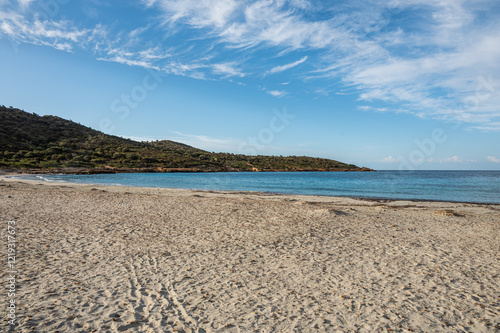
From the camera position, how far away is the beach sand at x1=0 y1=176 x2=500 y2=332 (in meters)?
5.46

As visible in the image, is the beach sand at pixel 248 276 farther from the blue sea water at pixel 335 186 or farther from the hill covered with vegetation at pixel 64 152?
the hill covered with vegetation at pixel 64 152

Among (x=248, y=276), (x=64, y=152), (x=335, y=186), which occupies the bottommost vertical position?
(x=248, y=276)

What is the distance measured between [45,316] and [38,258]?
3.74m

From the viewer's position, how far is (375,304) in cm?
625

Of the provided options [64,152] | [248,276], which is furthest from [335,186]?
[64,152]

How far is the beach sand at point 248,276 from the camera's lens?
5.46 metres

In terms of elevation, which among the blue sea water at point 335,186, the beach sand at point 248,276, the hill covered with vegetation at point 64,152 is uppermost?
the hill covered with vegetation at point 64,152

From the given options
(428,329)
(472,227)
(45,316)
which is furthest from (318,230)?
(45,316)

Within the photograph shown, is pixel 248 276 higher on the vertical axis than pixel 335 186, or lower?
lower

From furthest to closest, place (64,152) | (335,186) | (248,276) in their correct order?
(64,152)
(335,186)
(248,276)

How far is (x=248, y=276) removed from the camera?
24.7 feet

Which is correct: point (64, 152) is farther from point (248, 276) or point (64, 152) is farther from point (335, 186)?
point (248, 276)

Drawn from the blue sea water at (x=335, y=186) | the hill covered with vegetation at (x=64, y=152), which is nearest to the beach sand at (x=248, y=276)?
→ the blue sea water at (x=335, y=186)

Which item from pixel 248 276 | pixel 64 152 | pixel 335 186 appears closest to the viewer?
Answer: pixel 248 276
